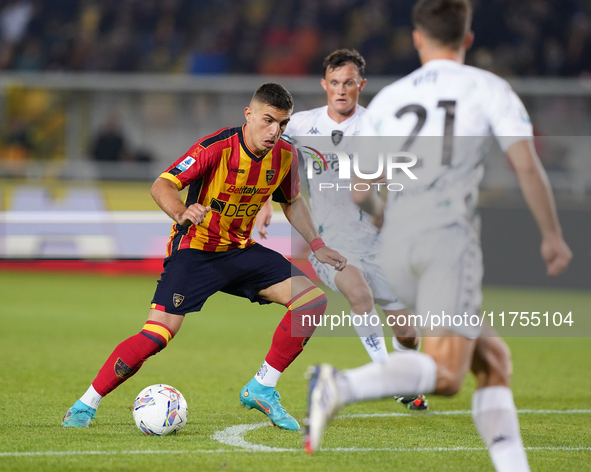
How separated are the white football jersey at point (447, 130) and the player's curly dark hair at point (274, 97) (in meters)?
1.47

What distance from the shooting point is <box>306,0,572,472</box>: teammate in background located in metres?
3.07

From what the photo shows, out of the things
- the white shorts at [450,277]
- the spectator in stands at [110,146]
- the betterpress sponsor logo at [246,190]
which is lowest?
the white shorts at [450,277]

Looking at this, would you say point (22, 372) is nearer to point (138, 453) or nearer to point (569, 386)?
point (138, 453)

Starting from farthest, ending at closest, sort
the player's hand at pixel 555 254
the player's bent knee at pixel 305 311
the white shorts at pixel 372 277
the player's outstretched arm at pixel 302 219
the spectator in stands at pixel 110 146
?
the spectator in stands at pixel 110 146 < the white shorts at pixel 372 277 < the player's outstretched arm at pixel 302 219 < the player's bent knee at pixel 305 311 < the player's hand at pixel 555 254

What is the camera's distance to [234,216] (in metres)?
4.97

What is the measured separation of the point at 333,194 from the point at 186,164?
166cm

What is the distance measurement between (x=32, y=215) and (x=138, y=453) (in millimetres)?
10509

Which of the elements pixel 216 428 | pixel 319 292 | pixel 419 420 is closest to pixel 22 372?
pixel 216 428

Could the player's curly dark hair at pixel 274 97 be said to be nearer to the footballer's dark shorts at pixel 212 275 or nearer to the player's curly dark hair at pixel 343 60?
the footballer's dark shorts at pixel 212 275

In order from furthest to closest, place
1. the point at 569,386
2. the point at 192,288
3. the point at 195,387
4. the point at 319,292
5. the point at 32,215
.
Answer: the point at 32,215
the point at 569,386
the point at 195,387
the point at 319,292
the point at 192,288

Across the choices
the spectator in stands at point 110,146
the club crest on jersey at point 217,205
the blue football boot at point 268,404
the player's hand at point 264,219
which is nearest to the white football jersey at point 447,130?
the club crest on jersey at point 217,205

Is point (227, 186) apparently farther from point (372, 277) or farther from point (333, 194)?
point (372, 277)

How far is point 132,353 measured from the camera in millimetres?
4656

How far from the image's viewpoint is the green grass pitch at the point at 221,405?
4.03m
